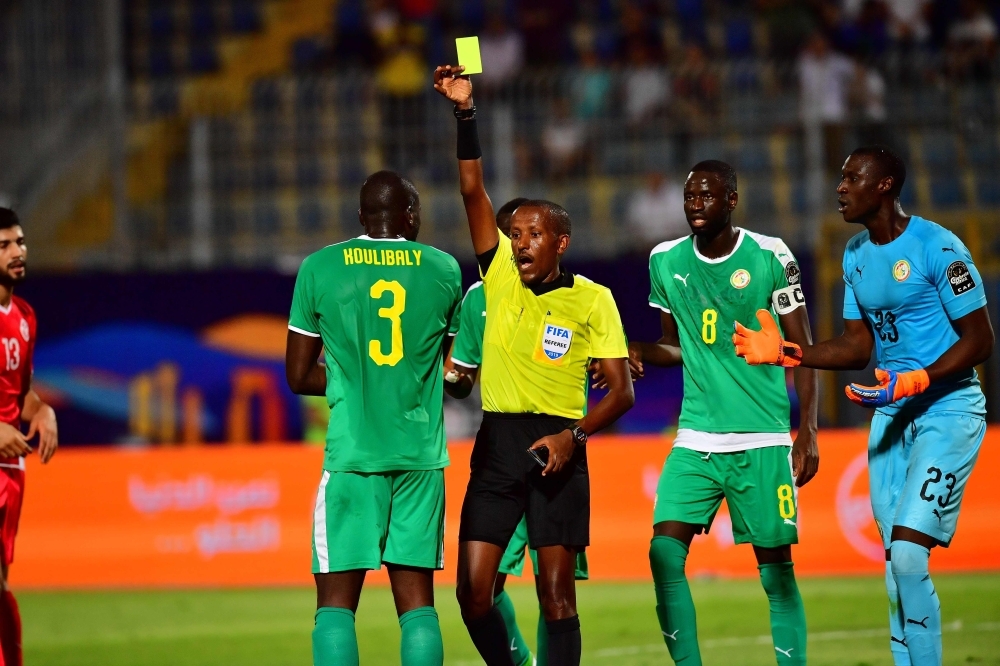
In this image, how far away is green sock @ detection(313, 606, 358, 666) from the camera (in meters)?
5.79

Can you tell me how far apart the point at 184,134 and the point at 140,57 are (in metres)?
4.16

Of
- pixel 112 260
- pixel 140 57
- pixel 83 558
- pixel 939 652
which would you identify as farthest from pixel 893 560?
pixel 140 57

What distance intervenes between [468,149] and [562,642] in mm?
2326

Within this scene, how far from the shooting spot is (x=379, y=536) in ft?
19.5

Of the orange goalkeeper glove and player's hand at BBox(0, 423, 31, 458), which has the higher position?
the orange goalkeeper glove

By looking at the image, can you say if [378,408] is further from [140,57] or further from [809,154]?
[140,57]

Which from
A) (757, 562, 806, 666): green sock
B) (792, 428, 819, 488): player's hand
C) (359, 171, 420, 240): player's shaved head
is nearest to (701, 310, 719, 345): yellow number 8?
(792, 428, 819, 488): player's hand

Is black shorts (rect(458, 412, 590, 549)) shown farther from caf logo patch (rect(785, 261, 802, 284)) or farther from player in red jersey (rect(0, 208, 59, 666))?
player in red jersey (rect(0, 208, 59, 666))

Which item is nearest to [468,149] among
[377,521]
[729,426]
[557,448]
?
[557,448]

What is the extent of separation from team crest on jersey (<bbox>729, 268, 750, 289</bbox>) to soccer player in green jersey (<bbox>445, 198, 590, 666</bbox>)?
115cm

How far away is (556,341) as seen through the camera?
633cm

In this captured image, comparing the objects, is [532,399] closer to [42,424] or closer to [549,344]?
[549,344]

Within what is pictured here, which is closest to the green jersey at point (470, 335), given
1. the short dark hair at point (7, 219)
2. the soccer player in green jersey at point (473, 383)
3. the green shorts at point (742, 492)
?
the soccer player in green jersey at point (473, 383)

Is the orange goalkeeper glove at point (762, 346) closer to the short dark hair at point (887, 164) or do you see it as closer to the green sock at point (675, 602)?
the short dark hair at point (887, 164)
